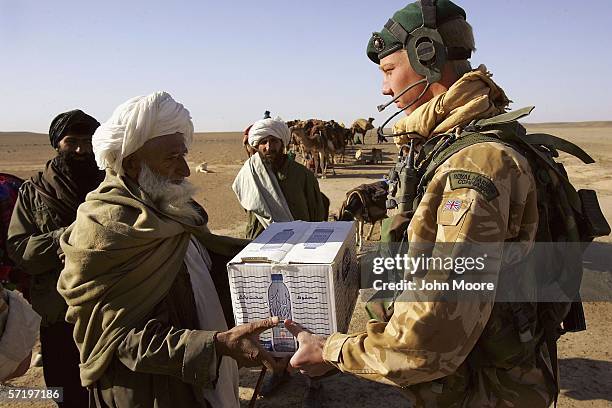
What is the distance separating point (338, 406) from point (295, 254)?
2664 millimetres

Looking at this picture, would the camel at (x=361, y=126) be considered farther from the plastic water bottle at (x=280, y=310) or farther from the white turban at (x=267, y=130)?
the plastic water bottle at (x=280, y=310)

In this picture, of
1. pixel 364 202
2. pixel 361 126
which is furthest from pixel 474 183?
pixel 361 126

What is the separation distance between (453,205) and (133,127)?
5.04ft

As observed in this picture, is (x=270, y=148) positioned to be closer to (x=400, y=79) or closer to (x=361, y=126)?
(x=400, y=79)

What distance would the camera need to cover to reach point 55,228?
342 cm

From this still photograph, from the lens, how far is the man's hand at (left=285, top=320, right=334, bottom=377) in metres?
1.88

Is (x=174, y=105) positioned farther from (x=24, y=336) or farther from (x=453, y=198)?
(x=453, y=198)

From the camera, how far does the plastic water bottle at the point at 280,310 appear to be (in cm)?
188

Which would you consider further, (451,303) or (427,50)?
(427,50)

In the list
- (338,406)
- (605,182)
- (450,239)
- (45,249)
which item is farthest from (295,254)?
(605,182)

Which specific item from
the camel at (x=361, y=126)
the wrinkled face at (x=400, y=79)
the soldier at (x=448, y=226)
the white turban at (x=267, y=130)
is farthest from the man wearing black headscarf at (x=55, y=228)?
the camel at (x=361, y=126)

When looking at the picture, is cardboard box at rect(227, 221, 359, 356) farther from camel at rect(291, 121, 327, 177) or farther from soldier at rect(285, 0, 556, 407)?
camel at rect(291, 121, 327, 177)

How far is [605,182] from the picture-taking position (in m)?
15.1

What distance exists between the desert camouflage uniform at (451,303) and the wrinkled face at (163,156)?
1211 mm
